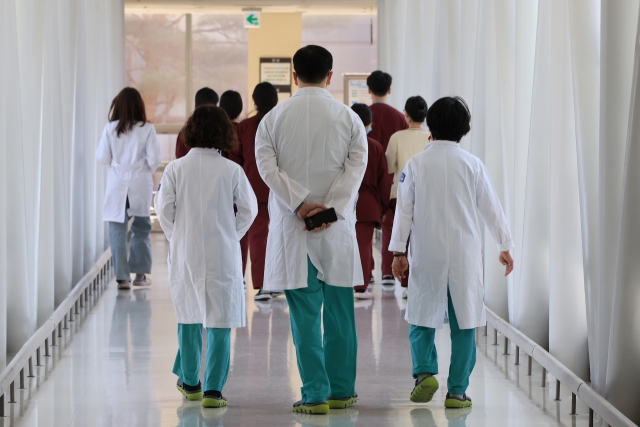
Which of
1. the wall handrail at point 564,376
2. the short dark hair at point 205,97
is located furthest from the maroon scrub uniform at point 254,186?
the wall handrail at point 564,376

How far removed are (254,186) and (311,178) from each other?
275 cm

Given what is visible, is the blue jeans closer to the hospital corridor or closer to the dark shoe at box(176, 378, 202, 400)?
the hospital corridor

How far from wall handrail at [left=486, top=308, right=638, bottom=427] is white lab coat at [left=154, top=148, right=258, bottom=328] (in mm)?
1403

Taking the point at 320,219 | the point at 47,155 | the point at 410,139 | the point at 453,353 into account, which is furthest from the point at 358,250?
the point at 410,139

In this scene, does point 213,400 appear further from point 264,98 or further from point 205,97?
point 264,98

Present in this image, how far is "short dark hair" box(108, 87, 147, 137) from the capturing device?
7121 millimetres

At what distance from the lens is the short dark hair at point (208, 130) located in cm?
412

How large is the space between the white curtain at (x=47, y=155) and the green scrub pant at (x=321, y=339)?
134 centimetres

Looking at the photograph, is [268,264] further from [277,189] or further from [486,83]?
[486,83]

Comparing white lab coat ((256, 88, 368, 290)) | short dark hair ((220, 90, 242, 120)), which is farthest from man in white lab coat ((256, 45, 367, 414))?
short dark hair ((220, 90, 242, 120))

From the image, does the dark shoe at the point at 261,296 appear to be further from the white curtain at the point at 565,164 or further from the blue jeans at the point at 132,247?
the white curtain at the point at 565,164

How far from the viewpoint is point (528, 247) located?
4.84m

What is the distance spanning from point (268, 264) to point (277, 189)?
1.08 ft

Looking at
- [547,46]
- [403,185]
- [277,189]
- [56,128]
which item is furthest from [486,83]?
[56,128]
